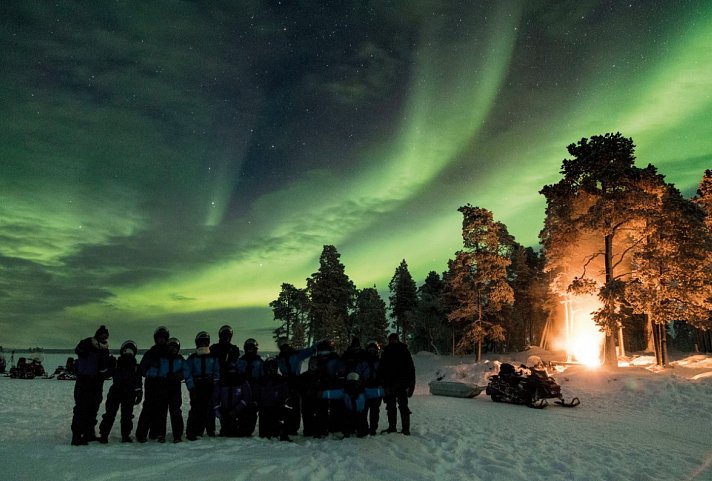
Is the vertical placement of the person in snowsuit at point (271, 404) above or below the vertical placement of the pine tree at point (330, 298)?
below

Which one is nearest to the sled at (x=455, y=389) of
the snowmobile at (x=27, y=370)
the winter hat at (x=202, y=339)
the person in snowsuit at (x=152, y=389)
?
the winter hat at (x=202, y=339)

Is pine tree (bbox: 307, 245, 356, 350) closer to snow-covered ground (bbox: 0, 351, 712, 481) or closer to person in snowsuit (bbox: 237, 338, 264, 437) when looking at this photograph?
snow-covered ground (bbox: 0, 351, 712, 481)

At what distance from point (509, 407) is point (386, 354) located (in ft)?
26.8

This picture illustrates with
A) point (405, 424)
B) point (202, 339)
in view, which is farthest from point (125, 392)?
point (405, 424)

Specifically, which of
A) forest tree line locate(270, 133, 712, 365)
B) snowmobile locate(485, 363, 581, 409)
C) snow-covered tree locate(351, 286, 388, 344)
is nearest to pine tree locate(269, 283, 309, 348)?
snow-covered tree locate(351, 286, 388, 344)

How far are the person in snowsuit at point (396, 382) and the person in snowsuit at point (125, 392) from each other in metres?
5.40

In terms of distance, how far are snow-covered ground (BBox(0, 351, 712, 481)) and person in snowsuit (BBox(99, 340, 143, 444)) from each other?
38cm

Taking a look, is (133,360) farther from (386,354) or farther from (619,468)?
(619,468)

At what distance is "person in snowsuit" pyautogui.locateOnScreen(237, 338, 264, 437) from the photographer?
9.65 metres

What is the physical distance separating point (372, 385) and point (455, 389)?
11302 mm

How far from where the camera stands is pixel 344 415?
32.3 ft

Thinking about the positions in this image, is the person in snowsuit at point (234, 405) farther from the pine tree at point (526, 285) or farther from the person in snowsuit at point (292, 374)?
the pine tree at point (526, 285)

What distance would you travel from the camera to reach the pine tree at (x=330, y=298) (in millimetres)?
52659

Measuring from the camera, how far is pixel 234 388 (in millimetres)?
9617
